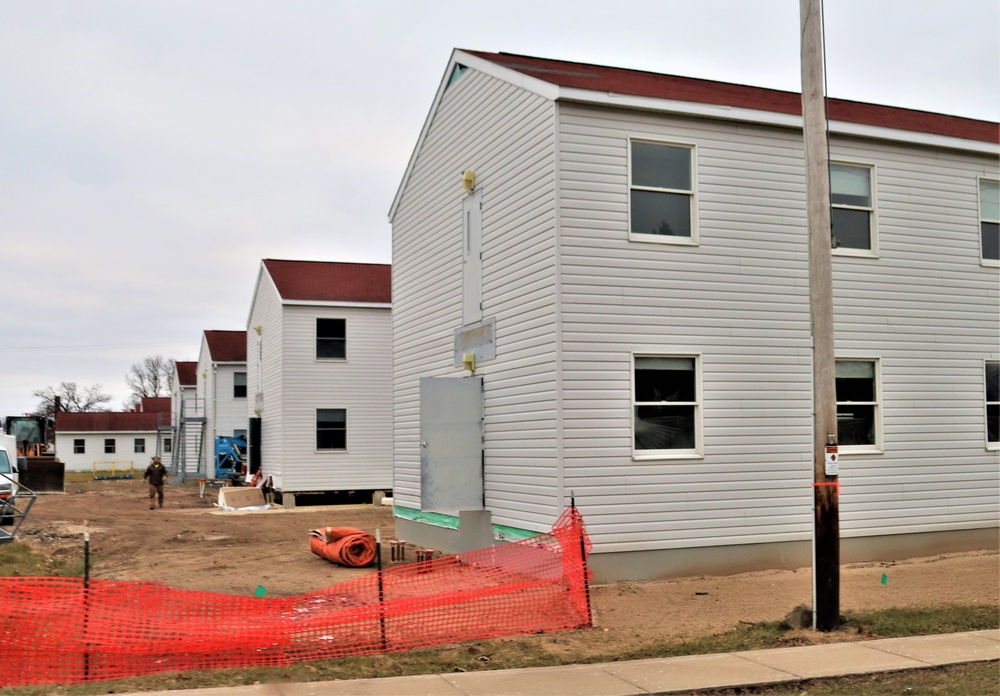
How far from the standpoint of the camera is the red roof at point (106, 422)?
8038 cm

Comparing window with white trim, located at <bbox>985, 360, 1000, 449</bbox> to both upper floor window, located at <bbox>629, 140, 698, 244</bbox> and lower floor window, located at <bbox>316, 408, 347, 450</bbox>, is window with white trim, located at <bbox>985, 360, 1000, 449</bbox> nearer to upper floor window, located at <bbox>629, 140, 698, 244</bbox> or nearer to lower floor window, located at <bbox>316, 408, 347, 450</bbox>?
upper floor window, located at <bbox>629, 140, 698, 244</bbox>

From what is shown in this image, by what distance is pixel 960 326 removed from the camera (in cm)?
1742

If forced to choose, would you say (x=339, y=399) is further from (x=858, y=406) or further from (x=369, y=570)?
(x=858, y=406)

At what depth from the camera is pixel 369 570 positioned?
1748cm

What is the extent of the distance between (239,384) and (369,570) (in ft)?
113

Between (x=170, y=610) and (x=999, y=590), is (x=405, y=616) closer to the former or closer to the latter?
(x=170, y=610)

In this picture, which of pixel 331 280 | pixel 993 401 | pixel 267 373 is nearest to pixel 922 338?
pixel 993 401

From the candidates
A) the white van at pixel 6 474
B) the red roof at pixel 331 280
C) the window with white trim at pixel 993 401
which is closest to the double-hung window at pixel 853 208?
the window with white trim at pixel 993 401

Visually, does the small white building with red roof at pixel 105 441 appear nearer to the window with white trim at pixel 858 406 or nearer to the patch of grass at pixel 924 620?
the window with white trim at pixel 858 406

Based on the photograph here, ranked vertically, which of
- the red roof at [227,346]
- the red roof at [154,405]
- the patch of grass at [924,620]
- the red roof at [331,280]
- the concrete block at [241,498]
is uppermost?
the red roof at [331,280]

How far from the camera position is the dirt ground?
12.3 m

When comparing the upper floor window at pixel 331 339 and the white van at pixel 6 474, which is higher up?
the upper floor window at pixel 331 339

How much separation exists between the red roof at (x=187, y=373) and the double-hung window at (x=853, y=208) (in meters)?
49.7

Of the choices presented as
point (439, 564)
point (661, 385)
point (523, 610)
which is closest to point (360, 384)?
point (439, 564)
